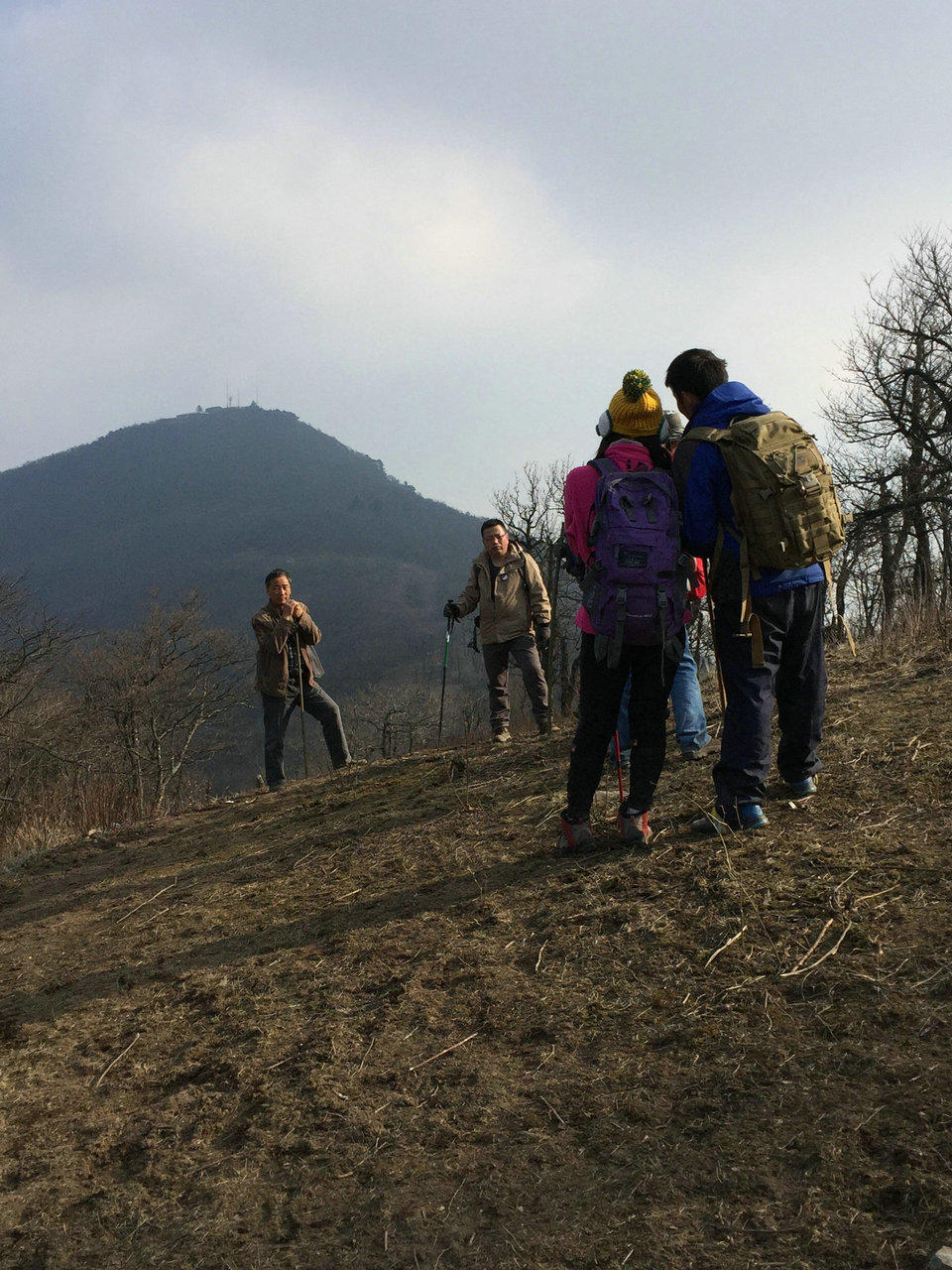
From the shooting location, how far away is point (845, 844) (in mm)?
3488

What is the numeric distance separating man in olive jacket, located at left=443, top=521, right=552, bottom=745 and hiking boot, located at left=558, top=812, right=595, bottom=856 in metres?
3.08

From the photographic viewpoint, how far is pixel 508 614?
24.0 feet

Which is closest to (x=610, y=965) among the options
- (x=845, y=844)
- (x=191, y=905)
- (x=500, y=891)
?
(x=500, y=891)

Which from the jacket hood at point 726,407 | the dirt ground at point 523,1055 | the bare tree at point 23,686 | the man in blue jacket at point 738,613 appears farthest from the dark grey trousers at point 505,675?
the bare tree at point 23,686

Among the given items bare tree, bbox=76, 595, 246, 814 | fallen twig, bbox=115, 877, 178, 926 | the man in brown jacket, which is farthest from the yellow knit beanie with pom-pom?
bare tree, bbox=76, 595, 246, 814

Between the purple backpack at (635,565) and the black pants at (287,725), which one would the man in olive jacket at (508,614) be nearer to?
the black pants at (287,725)

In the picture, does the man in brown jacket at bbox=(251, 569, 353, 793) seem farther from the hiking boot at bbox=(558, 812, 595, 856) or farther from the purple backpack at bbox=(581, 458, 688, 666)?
the purple backpack at bbox=(581, 458, 688, 666)

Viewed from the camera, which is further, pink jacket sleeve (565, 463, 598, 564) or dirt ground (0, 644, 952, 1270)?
pink jacket sleeve (565, 463, 598, 564)

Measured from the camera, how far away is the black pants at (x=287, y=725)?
7926 millimetres

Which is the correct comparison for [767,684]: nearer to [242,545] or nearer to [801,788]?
[801,788]

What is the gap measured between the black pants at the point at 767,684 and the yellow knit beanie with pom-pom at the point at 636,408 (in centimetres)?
88

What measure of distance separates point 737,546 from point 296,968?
8.19 ft

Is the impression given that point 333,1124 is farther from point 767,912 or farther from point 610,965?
point 767,912

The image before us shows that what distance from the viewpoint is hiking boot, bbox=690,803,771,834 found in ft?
12.1
